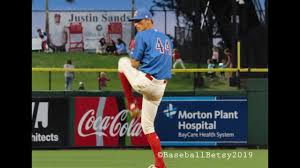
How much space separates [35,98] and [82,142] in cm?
133

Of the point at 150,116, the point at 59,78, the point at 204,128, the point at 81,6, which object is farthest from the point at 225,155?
the point at 81,6

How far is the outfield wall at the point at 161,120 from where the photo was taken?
1526 centimetres

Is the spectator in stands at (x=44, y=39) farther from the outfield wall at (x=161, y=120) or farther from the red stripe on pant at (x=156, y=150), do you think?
the red stripe on pant at (x=156, y=150)

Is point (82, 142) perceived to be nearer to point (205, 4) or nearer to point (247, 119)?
point (247, 119)

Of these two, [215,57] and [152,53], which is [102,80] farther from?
[152,53]

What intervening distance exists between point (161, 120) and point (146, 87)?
5111mm

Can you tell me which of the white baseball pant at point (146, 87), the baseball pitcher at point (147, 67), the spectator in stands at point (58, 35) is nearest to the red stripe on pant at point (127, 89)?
the baseball pitcher at point (147, 67)

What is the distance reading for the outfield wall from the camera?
15258mm

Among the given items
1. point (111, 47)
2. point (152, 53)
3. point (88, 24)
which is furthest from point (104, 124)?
point (88, 24)

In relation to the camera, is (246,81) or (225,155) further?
(246,81)

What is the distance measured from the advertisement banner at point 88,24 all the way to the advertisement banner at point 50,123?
586 cm

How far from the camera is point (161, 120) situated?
604 inches

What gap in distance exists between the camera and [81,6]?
22.5 m

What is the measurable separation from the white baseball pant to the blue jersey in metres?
0.11
